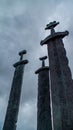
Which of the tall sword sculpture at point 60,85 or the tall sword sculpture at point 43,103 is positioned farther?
the tall sword sculpture at point 43,103

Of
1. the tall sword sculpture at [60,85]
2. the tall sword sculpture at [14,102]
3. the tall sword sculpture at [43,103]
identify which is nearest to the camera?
the tall sword sculpture at [60,85]

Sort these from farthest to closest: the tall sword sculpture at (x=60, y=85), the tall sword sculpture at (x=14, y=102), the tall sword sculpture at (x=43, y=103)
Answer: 1. the tall sword sculpture at (x=43, y=103)
2. the tall sword sculpture at (x=14, y=102)
3. the tall sword sculpture at (x=60, y=85)

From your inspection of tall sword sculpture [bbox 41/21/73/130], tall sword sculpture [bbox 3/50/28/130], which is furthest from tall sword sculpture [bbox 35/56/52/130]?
tall sword sculpture [bbox 41/21/73/130]

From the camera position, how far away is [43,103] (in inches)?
310

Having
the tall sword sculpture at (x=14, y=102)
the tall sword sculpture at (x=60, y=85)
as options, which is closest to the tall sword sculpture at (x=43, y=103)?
the tall sword sculpture at (x=14, y=102)

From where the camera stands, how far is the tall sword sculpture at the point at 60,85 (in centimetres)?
541

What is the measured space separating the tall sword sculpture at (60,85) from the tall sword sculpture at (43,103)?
162 cm

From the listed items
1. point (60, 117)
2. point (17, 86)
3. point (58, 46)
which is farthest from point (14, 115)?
point (58, 46)

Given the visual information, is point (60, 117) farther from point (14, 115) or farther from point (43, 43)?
point (43, 43)

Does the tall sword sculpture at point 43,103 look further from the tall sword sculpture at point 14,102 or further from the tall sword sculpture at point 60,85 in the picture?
the tall sword sculpture at point 60,85

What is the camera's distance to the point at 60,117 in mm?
5449

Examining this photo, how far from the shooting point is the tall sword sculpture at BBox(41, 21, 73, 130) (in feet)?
17.7

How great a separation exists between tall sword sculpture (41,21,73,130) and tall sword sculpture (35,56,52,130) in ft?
5.30

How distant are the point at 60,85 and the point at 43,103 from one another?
6.70ft
